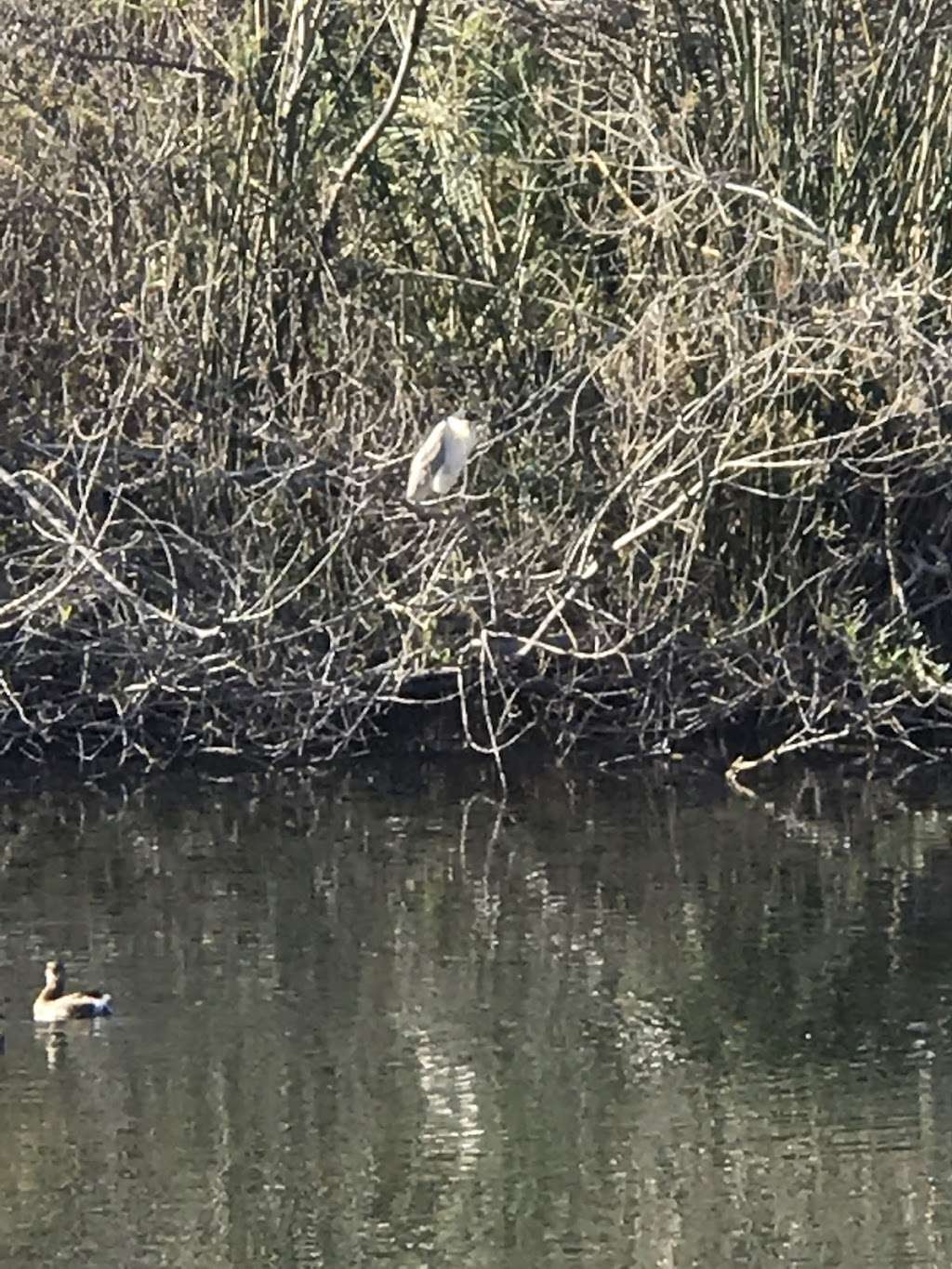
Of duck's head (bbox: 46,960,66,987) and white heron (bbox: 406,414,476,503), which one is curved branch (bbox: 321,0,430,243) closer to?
white heron (bbox: 406,414,476,503)

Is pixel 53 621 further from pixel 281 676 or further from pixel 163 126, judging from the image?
pixel 163 126

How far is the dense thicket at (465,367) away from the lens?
12.6 meters

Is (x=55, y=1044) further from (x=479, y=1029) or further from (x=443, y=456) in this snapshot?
(x=443, y=456)

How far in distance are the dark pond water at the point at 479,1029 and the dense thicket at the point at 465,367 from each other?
0.56 m

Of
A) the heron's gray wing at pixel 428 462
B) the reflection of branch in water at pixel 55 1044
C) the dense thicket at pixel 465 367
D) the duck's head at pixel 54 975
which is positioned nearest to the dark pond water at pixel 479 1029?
the reflection of branch in water at pixel 55 1044

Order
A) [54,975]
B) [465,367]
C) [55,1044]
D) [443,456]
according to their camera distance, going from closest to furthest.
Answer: [55,1044] → [54,975] → [443,456] → [465,367]

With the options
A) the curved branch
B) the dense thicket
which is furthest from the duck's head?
the curved branch

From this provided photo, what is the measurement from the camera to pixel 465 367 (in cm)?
1323

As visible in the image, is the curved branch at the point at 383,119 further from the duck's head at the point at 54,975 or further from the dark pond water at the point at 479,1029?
the duck's head at the point at 54,975

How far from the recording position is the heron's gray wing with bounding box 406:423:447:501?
11.2m

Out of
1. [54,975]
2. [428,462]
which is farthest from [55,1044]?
[428,462]

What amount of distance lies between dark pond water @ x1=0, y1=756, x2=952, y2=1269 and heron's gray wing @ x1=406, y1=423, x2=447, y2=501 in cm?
143

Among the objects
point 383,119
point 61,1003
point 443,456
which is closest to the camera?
point 61,1003

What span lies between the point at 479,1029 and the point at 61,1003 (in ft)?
4.18
